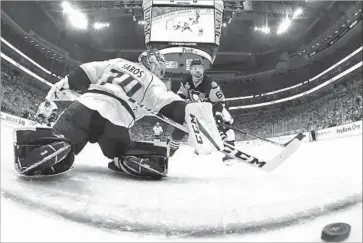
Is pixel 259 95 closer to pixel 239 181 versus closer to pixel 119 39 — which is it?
pixel 239 181

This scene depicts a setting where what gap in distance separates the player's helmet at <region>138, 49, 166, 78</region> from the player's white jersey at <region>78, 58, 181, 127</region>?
3 cm

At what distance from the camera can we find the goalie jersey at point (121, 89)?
994mm

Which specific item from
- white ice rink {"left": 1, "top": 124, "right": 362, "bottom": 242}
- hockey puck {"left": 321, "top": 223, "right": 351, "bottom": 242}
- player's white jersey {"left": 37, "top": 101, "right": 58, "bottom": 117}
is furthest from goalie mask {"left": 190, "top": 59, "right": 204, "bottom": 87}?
hockey puck {"left": 321, "top": 223, "right": 351, "bottom": 242}

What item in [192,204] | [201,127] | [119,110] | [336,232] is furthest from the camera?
[119,110]

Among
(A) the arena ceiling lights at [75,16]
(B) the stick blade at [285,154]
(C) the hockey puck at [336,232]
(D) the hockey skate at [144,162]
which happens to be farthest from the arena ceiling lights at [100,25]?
(C) the hockey puck at [336,232]

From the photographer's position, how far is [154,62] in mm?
1082

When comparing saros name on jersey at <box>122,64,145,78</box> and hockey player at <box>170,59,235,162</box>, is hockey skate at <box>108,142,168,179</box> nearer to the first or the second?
hockey player at <box>170,59,235,162</box>

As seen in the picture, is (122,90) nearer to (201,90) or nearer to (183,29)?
(201,90)

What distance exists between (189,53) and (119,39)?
0.87 feet

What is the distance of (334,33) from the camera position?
1.19 m

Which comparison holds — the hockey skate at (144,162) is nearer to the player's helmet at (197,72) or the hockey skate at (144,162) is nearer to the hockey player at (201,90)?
the hockey player at (201,90)

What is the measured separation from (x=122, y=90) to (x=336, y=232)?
71 centimetres

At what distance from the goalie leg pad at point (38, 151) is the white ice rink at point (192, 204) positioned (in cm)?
3

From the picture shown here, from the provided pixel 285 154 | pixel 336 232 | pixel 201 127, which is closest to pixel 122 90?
pixel 201 127
